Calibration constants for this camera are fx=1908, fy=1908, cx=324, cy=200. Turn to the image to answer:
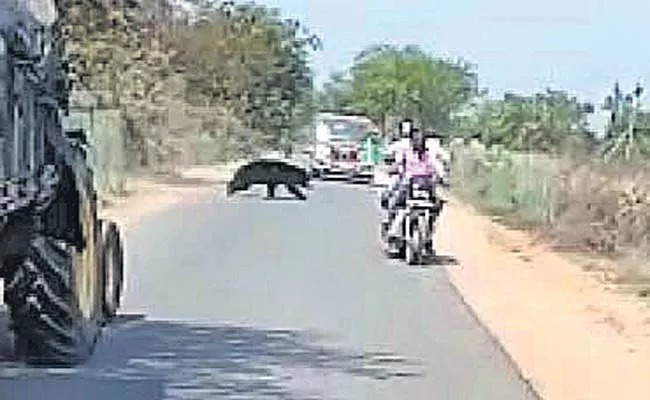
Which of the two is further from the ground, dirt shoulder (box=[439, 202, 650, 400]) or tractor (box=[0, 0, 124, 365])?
tractor (box=[0, 0, 124, 365])

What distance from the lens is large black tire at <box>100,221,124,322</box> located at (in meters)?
15.0

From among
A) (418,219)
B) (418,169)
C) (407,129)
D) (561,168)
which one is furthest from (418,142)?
(561,168)

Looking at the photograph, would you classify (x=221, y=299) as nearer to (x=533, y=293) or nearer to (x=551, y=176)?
(x=533, y=293)

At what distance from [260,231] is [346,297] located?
1075cm

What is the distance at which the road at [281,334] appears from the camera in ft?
39.3

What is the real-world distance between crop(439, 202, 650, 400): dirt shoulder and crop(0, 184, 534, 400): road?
0.27 meters

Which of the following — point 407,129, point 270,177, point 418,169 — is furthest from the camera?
point 270,177

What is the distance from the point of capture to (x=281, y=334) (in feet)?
49.5

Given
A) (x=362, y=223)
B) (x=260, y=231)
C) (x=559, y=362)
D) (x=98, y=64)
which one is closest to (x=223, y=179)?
(x=98, y=64)

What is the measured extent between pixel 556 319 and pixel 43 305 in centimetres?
612

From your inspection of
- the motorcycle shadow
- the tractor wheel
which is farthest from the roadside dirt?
the tractor wheel

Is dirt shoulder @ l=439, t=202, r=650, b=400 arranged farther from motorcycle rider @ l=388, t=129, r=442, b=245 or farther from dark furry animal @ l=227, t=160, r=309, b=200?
dark furry animal @ l=227, t=160, r=309, b=200

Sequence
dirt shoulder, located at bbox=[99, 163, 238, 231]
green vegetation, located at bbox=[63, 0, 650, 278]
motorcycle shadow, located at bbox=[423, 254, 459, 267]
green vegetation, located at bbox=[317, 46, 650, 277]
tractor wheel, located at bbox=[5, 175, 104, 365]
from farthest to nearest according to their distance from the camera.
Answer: dirt shoulder, located at bbox=[99, 163, 238, 231] < green vegetation, located at bbox=[63, 0, 650, 278] < green vegetation, located at bbox=[317, 46, 650, 277] < motorcycle shadow, located at bbox=[423, 254, 459, 267] < tractor wheel, located at bbox=[5, 175, 104, 365]

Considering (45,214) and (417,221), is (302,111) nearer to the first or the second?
(417,221)
